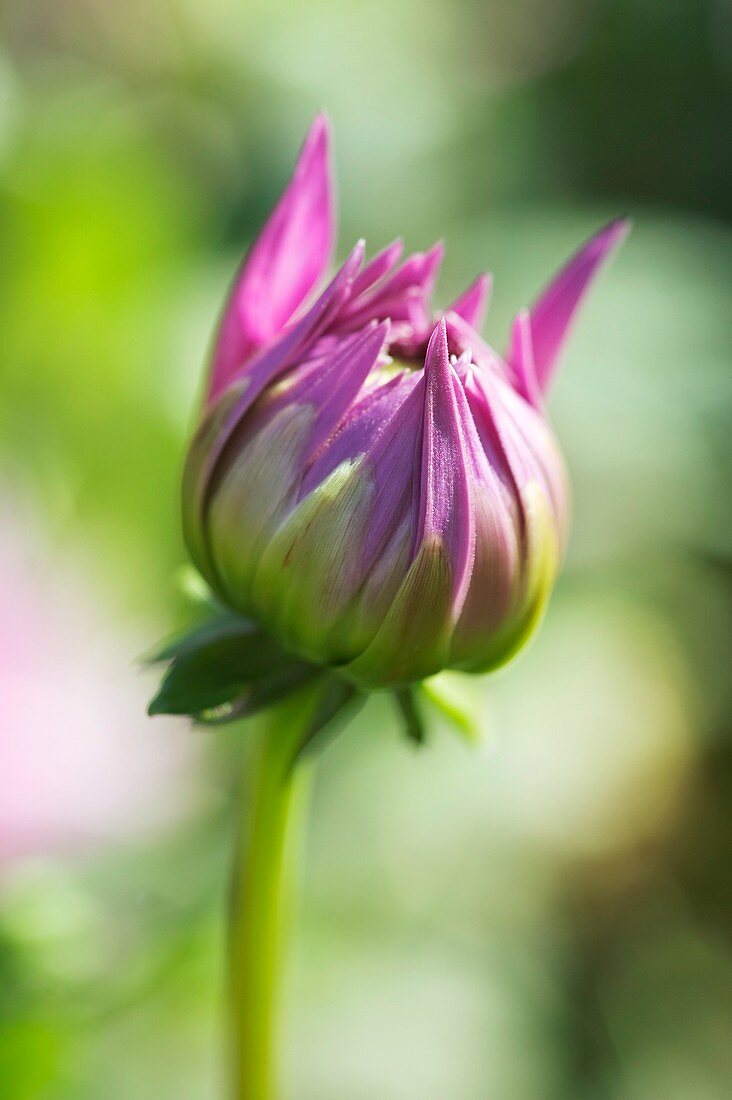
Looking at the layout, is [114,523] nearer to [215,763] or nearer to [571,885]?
[215,763]

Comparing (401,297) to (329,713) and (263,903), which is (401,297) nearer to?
(329,713)

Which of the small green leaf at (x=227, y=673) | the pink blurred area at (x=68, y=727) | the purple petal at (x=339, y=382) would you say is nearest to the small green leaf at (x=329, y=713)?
the small green leaf at (x=227, y=673)

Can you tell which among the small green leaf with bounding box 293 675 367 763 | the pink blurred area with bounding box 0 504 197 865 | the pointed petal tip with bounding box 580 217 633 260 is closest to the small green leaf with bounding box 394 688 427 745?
the small green leaf with bounding box 293 675 367 763

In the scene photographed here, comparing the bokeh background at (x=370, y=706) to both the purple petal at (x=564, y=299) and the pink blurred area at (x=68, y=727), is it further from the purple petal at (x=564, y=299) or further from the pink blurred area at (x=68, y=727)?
the purple petal at (x=564, y=299)

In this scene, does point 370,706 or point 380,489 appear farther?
point 370,706

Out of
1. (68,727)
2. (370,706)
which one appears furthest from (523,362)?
(370,706)

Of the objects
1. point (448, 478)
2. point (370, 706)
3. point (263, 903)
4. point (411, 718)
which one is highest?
point (448, 478)
